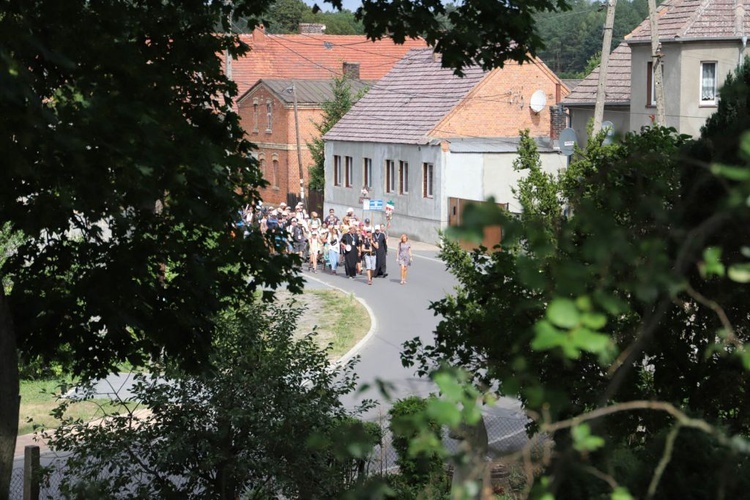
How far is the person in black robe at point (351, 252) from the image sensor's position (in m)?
37.1

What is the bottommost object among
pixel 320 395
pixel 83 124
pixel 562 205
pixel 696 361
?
pixel 320 395

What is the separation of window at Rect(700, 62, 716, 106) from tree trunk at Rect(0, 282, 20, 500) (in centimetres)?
2995

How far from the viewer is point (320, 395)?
11836mm

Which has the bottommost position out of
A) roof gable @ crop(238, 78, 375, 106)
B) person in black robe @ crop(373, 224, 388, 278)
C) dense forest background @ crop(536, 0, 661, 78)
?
person in black robe @ crop(373, 224, 388, 278)

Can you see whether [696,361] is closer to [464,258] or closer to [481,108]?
[464,258]

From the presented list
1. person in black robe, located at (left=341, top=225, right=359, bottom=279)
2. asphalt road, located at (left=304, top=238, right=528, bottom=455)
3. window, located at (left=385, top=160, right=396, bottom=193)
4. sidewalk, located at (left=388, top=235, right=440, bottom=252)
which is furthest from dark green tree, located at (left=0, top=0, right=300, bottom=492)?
window, located at (left=385, top=160, right=396, bottom=193)

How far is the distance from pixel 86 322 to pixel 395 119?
41.9 metres

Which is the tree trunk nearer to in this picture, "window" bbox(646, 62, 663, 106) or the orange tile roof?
"window" bbox(646, 62, 663, 106)

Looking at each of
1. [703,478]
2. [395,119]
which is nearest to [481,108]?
[395,119]

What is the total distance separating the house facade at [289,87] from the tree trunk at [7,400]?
149ft

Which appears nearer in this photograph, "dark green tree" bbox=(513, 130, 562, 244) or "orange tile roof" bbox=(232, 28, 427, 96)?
"dark green tree" bbox=(513, 130, 562, 244)

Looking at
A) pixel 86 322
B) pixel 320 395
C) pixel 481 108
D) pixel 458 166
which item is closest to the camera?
pixel 86 322

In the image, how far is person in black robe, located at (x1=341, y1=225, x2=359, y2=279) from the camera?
3712 cm

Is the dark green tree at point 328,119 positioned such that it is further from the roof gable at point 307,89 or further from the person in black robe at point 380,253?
the person in black robe at point 380,253
